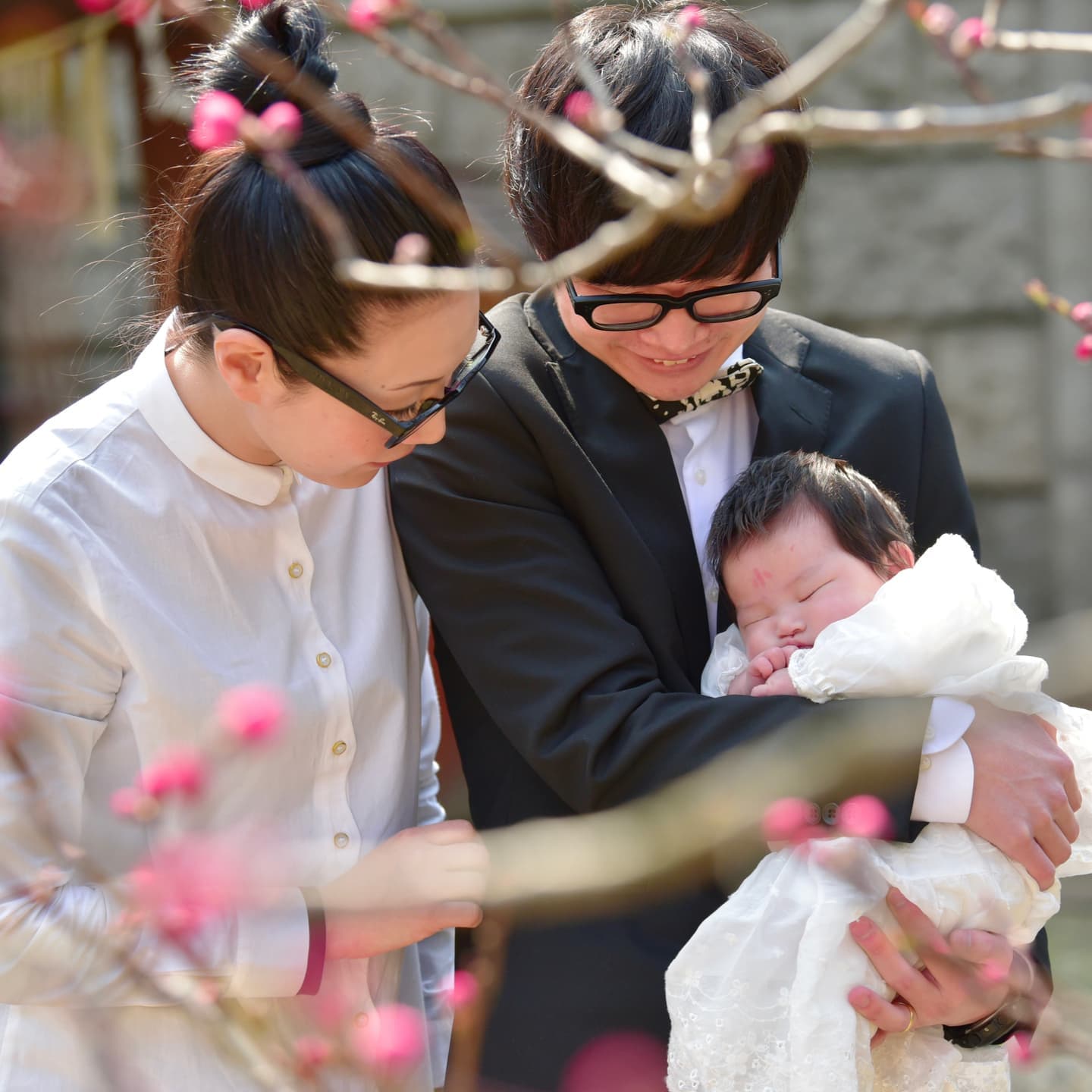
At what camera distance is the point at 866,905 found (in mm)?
1646

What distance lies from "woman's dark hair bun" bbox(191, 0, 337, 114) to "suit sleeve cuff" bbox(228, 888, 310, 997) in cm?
93

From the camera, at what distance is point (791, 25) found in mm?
4461

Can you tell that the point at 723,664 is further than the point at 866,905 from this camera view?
Yes

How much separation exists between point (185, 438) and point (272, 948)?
2.02ft

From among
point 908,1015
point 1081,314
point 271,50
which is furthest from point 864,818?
point 271,50

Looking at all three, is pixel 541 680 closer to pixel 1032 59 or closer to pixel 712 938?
pixel 712 938

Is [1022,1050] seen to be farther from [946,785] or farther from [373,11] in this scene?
[373,11]

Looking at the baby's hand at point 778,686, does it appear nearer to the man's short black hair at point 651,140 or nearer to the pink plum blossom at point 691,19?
the man's short black hair at point 651,140

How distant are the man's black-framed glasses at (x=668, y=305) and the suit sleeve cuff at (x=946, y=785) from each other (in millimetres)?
600

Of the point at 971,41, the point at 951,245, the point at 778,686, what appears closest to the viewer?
the point at 971,41

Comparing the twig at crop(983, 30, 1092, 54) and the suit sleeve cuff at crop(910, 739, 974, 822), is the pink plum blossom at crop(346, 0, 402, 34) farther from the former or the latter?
the suit sleeve cuff at crop(910, 739, 974, 822)

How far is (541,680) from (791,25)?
335 cm

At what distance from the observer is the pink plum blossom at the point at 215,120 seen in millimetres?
1363

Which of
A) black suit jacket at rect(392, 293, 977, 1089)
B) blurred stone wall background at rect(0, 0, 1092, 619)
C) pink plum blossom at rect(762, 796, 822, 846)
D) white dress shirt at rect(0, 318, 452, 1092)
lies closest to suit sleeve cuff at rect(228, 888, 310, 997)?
white dress shirt at rect(0, 318, 452, 1092)
